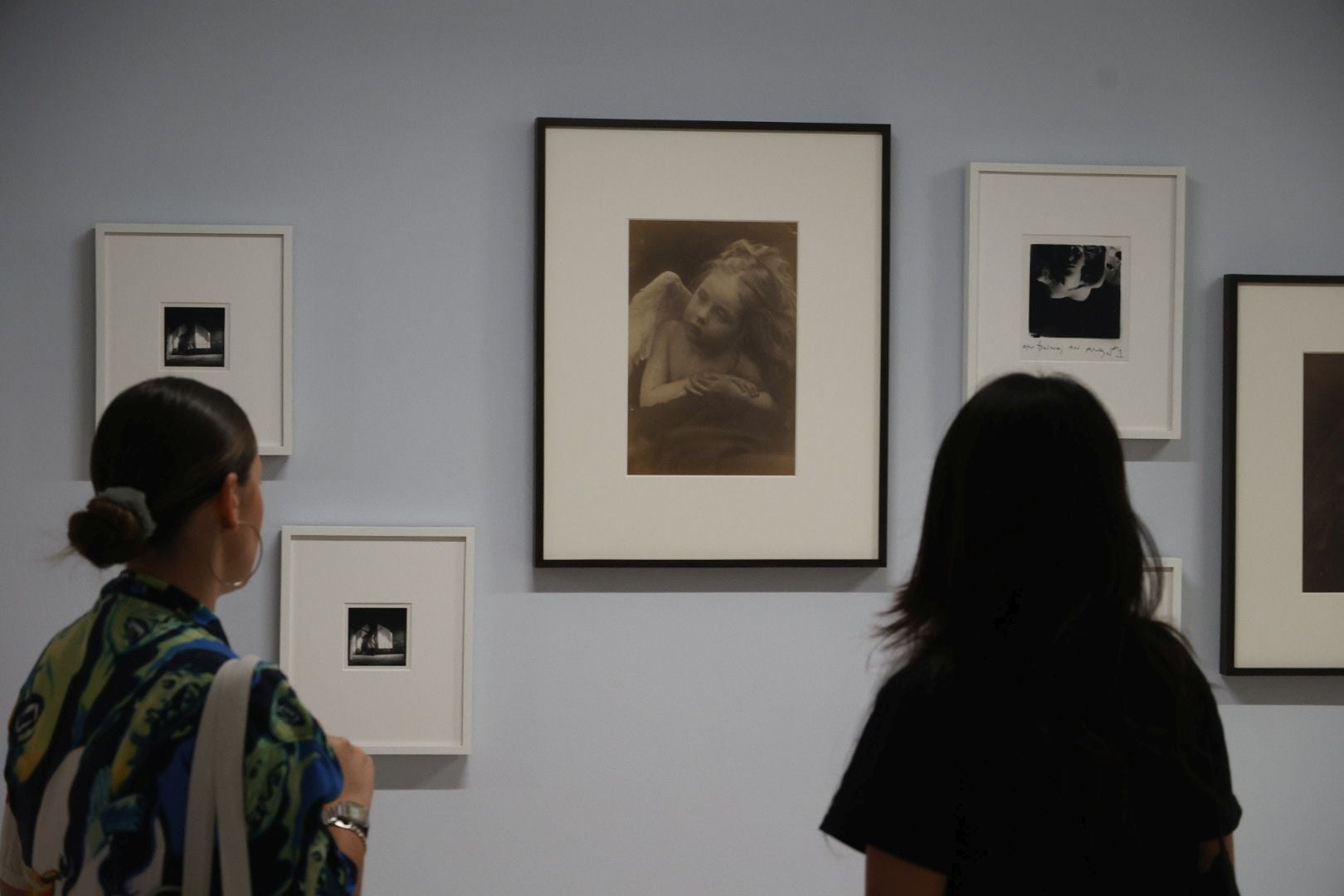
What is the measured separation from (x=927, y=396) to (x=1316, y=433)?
0.71 meters

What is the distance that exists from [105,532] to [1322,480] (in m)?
1.97

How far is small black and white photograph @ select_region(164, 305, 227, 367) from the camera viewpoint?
1.94 m

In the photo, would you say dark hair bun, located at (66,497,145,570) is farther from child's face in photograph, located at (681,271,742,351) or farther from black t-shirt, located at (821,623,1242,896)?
child's face in photograph, located at (681,271,742,351)

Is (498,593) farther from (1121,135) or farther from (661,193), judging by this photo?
(1121,135)

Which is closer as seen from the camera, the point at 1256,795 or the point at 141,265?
the point at 141,265

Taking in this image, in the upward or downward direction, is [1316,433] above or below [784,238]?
below


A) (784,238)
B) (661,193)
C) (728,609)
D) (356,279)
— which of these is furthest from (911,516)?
(356,279)

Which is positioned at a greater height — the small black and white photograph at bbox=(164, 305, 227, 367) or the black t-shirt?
the small black and white photograph at bbox=(164, 305, 227, 367)

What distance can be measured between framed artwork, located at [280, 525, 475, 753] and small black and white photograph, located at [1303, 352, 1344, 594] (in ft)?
4.86

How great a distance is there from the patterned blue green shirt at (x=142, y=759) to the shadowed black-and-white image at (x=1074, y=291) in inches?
58.3

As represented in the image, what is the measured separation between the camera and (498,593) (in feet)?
6.51

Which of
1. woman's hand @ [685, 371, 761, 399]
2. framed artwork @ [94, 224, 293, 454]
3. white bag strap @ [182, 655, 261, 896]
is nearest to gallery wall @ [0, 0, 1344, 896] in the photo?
framed artwork @ [94, 224, 293, 454]

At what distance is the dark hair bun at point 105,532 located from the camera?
0.99 metres

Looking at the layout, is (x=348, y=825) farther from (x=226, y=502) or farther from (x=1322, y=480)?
(x=1322, y=480)
